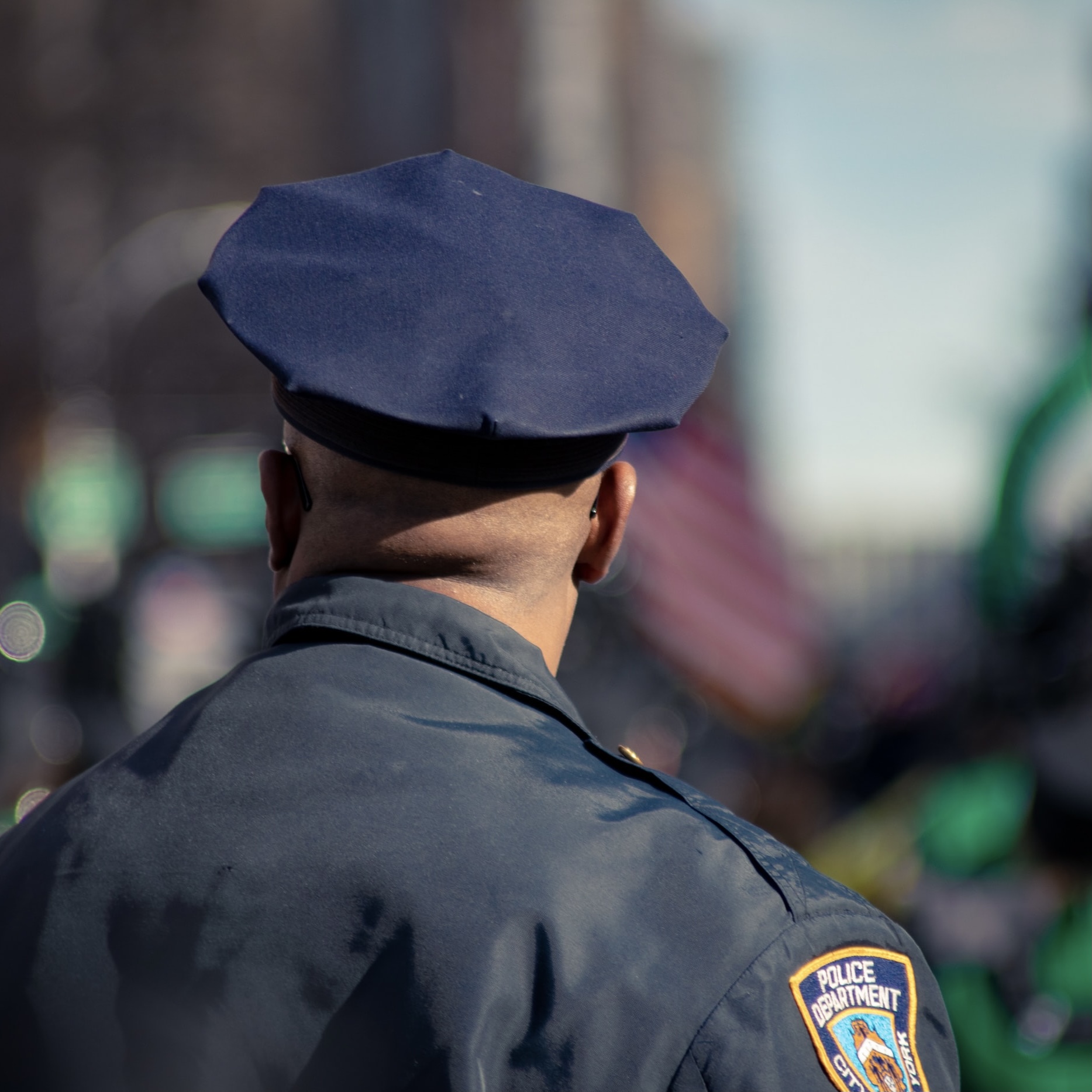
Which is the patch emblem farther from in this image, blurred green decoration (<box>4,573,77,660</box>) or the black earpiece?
blurred green decoration (<box>4,573,77,660</box>)

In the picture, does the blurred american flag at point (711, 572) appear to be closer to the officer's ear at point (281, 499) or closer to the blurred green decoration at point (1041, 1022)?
the blurred green decoration at point (1041, 1022)

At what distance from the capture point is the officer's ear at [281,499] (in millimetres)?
1510

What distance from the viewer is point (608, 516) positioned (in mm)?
1522

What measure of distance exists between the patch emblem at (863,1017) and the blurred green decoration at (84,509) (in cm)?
1135

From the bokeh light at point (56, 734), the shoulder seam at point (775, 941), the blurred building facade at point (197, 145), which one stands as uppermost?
the shoulder seam at point (775, 941)

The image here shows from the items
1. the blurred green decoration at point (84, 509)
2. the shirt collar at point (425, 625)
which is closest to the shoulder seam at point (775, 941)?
the shirt collar at point (425, 625)

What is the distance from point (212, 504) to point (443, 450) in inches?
430

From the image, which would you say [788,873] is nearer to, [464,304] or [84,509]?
[464,304]

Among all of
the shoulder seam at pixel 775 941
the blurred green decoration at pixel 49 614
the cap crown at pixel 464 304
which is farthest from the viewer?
the blurred green decoration at pixel 49 614

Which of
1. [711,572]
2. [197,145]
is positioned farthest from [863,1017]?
[197,145]

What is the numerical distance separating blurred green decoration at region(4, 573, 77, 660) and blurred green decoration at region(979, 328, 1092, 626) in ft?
17.2

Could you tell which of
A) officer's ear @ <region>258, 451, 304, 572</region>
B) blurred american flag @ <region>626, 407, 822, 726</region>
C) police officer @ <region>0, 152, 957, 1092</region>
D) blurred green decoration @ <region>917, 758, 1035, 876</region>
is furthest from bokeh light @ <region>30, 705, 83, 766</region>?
police officer @ <region>0, 152, 957, 1092</region>

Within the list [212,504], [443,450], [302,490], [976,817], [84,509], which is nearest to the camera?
[443,450]

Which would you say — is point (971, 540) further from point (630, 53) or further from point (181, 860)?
point (630, 53)
